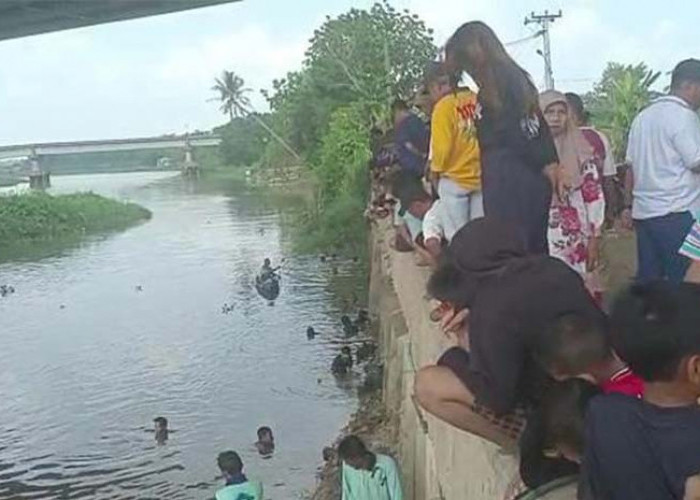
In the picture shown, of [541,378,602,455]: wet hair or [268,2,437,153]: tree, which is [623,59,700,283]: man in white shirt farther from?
[268,2,437,153]: tree

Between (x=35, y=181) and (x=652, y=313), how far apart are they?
88.7 meters

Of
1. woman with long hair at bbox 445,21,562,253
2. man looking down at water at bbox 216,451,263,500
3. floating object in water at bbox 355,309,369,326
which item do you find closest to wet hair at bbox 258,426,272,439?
floating object in water at bbox 355,309,369,326

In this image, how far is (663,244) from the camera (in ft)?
16.5

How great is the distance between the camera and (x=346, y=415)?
1884 centimetres

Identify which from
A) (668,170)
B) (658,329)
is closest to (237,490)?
(668,170)

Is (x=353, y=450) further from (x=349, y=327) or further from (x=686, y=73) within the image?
(x=349, y=327)

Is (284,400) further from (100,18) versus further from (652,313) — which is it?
(652,313)

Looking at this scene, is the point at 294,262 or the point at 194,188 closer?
the point at 294,262

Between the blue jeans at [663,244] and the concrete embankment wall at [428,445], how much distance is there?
984 mm

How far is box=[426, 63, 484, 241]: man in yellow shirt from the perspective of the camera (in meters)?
5.09

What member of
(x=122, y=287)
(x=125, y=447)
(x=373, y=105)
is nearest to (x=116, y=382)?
(x=125, y=447)

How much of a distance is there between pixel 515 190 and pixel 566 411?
1611mm

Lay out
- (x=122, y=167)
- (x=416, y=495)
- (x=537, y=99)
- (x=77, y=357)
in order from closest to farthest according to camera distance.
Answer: (x=537, y=99) < (x=416, y=495) < (x=77, y=357) < (x=122, y=167)

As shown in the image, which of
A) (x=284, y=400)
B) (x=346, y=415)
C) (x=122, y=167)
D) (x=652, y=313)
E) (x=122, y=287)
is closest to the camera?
(x=652, y=313)
